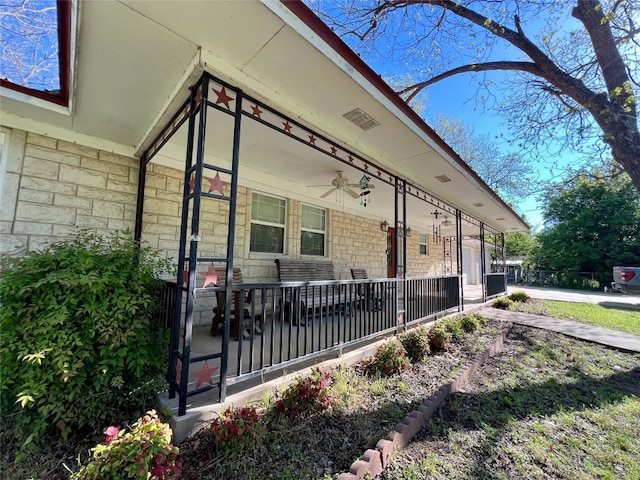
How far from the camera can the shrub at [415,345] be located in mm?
3586

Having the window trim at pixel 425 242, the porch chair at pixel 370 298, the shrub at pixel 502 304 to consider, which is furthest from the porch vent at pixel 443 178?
the window trim at pixel 425 242

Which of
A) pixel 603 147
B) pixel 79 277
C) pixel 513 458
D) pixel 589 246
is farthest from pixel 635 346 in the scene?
pixel 589 246

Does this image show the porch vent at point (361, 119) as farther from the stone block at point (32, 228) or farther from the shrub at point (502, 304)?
the shrub at point (502, 304)

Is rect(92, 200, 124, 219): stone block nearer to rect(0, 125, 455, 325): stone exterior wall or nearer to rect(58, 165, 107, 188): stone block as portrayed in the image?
rect(0, 125, 455, 325): stone exterior wall

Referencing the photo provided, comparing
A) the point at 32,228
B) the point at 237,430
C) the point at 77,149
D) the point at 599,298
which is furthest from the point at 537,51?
the point at 599,298

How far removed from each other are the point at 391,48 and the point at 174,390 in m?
8.06

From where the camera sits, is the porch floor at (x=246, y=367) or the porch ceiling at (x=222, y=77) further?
the porch floor at (x=246, y=367)

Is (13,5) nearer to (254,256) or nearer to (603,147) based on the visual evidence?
(254,256)

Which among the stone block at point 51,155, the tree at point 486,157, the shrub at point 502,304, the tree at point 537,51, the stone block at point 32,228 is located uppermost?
the tree at point 486,157

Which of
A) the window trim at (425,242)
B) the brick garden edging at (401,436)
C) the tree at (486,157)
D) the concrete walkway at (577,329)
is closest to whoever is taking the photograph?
the brick garden edging at (401,436)

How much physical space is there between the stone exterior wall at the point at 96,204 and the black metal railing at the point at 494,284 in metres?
6.87

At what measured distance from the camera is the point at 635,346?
4.54 metres

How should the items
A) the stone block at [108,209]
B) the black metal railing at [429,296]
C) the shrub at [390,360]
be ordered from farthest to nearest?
1. the black metal railing at [429,296]
2. the stone block at [108,209]
3. the shrub at [390,360]

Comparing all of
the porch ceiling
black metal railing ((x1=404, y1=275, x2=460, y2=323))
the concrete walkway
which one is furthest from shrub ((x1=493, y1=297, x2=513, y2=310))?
the porch ceiling
